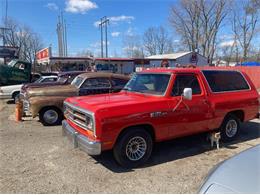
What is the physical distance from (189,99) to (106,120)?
180 centimetres

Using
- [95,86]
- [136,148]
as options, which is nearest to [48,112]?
[95,86]

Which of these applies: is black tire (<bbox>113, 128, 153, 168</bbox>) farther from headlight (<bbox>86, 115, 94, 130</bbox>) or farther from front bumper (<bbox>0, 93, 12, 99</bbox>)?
front bumper (<bbox>0, 93, 12, 99</bbox>)

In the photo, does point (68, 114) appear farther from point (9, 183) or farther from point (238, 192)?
point (238, 192)

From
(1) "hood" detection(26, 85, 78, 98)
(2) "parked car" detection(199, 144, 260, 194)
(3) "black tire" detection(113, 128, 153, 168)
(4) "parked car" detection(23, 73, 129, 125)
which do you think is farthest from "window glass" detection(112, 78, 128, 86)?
(2) "parked car" detection(199, 144, 260, 194)

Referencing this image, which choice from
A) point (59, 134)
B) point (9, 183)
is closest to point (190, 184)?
point (9, 183)

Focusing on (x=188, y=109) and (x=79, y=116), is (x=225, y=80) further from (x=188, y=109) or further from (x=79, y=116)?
(x=79, y=116)

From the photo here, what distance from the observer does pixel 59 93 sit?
8516 mm

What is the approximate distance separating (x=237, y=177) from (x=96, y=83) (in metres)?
7.02

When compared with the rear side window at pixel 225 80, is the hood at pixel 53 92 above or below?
below

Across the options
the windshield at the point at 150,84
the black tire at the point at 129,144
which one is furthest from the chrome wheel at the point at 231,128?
the black tire at the point at 129,144

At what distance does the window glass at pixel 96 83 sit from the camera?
8930mm

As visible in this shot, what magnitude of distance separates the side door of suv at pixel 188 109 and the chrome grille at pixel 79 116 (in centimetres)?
161

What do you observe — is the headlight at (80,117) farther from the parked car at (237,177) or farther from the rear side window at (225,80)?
the rear side window at (225,80)

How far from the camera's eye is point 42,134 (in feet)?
23.3
